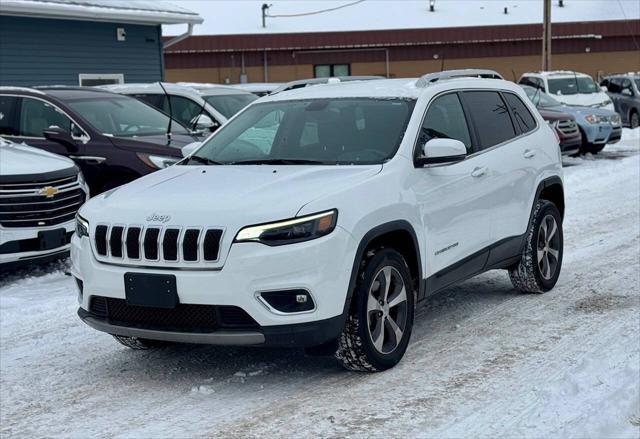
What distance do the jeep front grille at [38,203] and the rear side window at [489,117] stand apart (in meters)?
4.12

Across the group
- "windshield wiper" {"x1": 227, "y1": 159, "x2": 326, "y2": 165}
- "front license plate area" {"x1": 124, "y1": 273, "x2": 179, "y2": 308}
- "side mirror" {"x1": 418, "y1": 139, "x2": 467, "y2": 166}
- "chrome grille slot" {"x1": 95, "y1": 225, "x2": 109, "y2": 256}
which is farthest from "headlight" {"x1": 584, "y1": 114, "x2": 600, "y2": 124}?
"front license plate area" {"x1": 124, "y1": 273, "x2": 179, "y2": 308}

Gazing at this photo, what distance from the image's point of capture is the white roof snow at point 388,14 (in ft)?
139

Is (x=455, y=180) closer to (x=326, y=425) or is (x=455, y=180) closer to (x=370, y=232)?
(x=370, y=232)

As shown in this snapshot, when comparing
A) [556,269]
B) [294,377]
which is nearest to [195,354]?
[294,377]

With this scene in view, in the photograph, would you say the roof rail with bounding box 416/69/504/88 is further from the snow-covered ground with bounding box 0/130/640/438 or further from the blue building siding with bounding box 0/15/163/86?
the blue building siding with bounding box 0/15/163/86

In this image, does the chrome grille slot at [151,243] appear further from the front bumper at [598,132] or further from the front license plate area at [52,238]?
the front bumper at [598,132]

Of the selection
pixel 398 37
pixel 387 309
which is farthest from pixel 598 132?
pixel 398 37

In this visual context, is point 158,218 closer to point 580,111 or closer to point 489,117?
point 489,117

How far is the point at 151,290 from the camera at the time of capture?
493 centimetres

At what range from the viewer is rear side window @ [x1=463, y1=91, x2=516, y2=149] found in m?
6.65

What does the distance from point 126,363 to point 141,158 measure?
4.59m

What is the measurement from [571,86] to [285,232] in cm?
1948

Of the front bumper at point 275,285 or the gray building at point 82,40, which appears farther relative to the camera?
the gray building at point 82,40

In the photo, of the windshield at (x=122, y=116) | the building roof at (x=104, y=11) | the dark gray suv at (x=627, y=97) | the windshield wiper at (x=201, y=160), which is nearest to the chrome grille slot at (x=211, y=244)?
the windshield wiper at (x=201, y=160)
